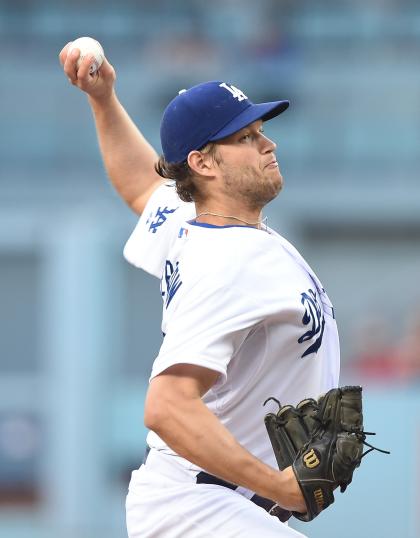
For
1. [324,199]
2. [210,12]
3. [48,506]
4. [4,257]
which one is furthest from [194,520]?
[210,12]

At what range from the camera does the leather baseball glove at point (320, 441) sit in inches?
113

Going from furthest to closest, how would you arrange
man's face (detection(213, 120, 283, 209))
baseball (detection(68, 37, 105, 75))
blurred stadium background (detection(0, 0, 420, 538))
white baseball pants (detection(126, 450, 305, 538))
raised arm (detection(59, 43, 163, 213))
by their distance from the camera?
blurred stadium background (detection(0, 0, 420, 538)) → raised arm (detection(59, 43, 163, 213)) → baseball (detection(68, 37, 105, 75)) → man's face (detection(213, 120, 283, 209)) → white baseball pants (detection(126, 450, 305, 538))

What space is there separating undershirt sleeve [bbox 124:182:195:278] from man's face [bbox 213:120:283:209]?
0.43m

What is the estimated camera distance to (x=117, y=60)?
42.9ft

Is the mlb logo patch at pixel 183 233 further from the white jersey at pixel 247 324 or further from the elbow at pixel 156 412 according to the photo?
the elbow at pixel 156 412

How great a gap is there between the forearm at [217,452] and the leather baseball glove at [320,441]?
5 centimetres

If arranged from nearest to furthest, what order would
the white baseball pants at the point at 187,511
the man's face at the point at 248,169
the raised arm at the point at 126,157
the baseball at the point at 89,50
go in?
the white baseball pants at the point at 187,511
the man's face at the point at 248,169
the baseball at the point at 89,50
the raised arm at the point at 126,157

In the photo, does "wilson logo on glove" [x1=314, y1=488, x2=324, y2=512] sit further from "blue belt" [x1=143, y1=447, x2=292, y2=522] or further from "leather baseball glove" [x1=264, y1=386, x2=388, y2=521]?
"blue belt" [x1=143, y1=447, x2=292, y2=522]

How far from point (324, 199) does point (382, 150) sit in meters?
0.89

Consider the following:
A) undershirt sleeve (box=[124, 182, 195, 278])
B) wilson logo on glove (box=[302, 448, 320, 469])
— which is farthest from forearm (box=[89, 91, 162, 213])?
wilson logo on glove (box=[302, 448, 320, 469])

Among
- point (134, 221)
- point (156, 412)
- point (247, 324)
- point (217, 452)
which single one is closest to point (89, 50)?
point (247, 324)

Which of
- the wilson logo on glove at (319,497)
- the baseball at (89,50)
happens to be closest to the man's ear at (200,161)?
the baseball at (89,50)

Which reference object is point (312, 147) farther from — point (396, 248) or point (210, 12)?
point (210, 12)

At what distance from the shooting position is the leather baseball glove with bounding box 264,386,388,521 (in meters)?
2.87
